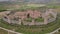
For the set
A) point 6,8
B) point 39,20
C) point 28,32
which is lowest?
point 28,32

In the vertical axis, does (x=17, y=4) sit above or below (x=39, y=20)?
above

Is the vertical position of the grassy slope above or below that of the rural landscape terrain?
below

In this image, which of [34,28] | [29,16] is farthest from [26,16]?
[34,28]

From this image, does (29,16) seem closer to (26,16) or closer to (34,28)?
(26,16)

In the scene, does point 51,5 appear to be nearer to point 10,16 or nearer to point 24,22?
point 24,22

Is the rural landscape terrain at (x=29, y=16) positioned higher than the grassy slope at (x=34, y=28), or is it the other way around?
the rural landscape terrain at (x=29, y=16)

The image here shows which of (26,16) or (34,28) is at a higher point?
(26,16)

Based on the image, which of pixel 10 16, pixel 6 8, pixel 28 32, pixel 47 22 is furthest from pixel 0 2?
pixel 47 22

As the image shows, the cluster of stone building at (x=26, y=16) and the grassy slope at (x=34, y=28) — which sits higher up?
the cluster of stone building at (x=26, y=16)
